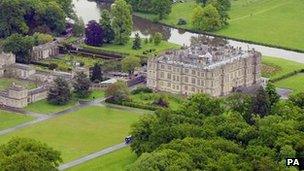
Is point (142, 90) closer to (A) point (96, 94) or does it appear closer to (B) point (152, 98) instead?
(B) point (152, 98)

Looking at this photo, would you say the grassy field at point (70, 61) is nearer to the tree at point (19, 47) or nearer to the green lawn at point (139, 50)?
the tree at point (19, 47)

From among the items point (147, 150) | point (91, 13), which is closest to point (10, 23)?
point (91, 13)

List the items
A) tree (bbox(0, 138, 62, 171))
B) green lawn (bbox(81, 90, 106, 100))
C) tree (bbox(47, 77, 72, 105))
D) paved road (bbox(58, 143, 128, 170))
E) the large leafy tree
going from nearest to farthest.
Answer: tree (bbox(0, 138, 62, 171)) < paved road (bbox(58, 143, 128, 170)) < tree (bbox(47, 77, 72, 105)) < green lawn (bbox(81, 90, 106, 100)) < the large leafy tree

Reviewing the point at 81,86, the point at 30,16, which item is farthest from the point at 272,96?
the point at 30,16

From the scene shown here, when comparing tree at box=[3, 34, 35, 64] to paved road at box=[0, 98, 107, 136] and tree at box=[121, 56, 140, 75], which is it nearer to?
tree at box=[121, 56, 140, 75]

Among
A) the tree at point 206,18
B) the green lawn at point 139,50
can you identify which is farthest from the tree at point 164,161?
the tree at point 206,18

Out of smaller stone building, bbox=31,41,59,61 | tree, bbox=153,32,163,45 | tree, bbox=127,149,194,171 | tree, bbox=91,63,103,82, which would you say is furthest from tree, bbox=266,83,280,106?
smaller stone building, bbox=31,41,59,61
